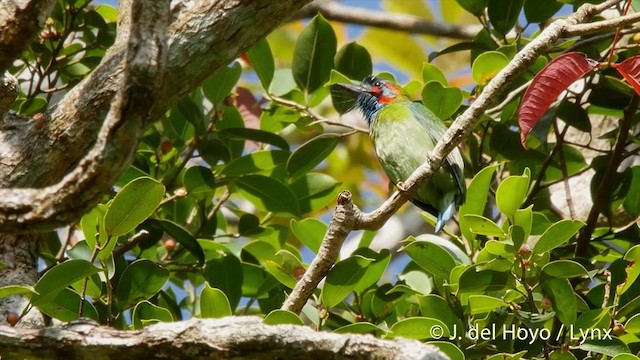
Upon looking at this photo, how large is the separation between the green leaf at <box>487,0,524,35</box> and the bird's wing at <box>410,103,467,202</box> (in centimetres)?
45

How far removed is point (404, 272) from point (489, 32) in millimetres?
1050

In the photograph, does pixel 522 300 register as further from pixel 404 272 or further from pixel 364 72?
pixel 364 72

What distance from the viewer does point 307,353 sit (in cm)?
216

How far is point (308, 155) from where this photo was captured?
11.9 ft

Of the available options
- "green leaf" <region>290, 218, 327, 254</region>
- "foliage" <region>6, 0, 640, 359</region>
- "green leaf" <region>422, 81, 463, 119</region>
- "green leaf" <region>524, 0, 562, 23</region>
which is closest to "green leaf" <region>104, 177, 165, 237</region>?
"foliage" <region>6, 0, 640, 359</region>

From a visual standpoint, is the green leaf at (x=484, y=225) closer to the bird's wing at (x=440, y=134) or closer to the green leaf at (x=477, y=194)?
the green leaf at (x=477, y=194)

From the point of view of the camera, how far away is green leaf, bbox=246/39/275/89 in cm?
378

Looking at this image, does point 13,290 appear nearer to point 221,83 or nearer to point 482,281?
point 482,281

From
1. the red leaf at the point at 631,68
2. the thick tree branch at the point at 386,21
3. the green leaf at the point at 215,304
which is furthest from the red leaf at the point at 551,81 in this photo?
the thick tree branch at the point at 386,21

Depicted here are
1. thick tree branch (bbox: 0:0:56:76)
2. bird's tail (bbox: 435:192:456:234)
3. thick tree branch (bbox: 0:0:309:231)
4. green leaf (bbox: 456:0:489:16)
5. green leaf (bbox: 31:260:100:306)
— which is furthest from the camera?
bird's tail (bbox: 435:192:456:234)

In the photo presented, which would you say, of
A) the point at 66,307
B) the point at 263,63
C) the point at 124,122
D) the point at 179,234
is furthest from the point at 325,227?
the point at 124,122

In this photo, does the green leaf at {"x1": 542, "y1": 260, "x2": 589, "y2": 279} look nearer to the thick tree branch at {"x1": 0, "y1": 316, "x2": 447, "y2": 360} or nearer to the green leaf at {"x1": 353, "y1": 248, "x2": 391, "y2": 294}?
the green leaf at {"x1": 353, "y1": 248, "x2": 391, "y2": 294}

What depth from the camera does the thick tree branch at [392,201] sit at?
8.96 feet

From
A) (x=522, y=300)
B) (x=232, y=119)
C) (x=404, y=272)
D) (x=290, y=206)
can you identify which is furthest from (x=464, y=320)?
(x=232, y=119)
